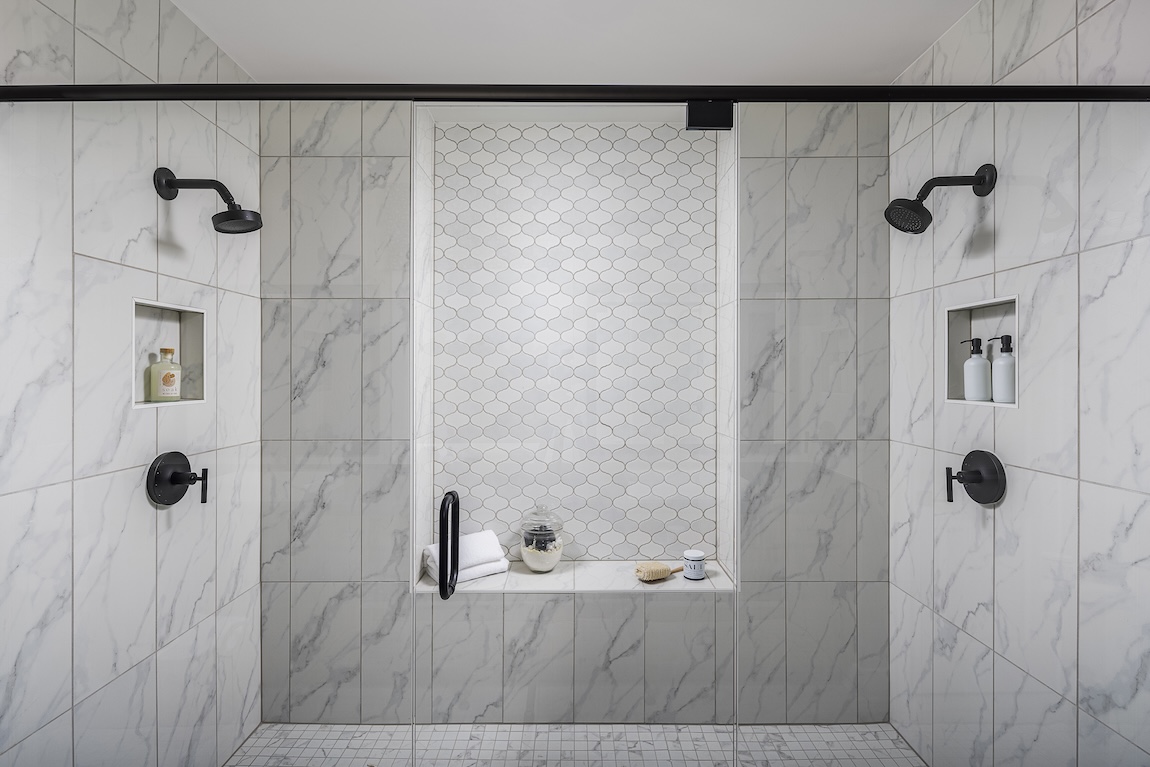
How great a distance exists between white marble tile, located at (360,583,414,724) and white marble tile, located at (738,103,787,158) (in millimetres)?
1232

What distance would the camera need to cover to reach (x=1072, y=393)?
1230mm

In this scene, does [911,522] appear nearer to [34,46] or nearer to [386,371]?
[386,371]

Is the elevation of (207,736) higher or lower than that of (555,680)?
lower

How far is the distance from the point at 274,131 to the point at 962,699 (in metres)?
1.87

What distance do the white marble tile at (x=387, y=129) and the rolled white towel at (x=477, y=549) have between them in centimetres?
97

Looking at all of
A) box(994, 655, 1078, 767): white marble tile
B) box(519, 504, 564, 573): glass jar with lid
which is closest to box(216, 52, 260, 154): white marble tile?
box(519, 504, 564, 573): glass jar with lid

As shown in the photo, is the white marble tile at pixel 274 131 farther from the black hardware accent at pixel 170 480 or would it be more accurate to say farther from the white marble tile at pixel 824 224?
the white marble tile at pixel 824 224

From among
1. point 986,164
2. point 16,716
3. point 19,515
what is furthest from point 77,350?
point 986,164

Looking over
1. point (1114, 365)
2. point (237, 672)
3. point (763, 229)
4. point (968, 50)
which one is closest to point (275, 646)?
point (237, 672)

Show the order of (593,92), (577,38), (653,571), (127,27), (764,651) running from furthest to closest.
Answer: (577,38)
(653,571)
(127,27)
(764,651)
(593,92)

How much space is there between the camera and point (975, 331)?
52.9 inches

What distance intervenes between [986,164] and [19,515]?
6.83ft

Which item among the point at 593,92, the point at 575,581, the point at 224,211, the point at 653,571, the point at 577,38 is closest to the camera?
the point at 593,92

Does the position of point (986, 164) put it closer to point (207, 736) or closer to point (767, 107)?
point (767, 107)
